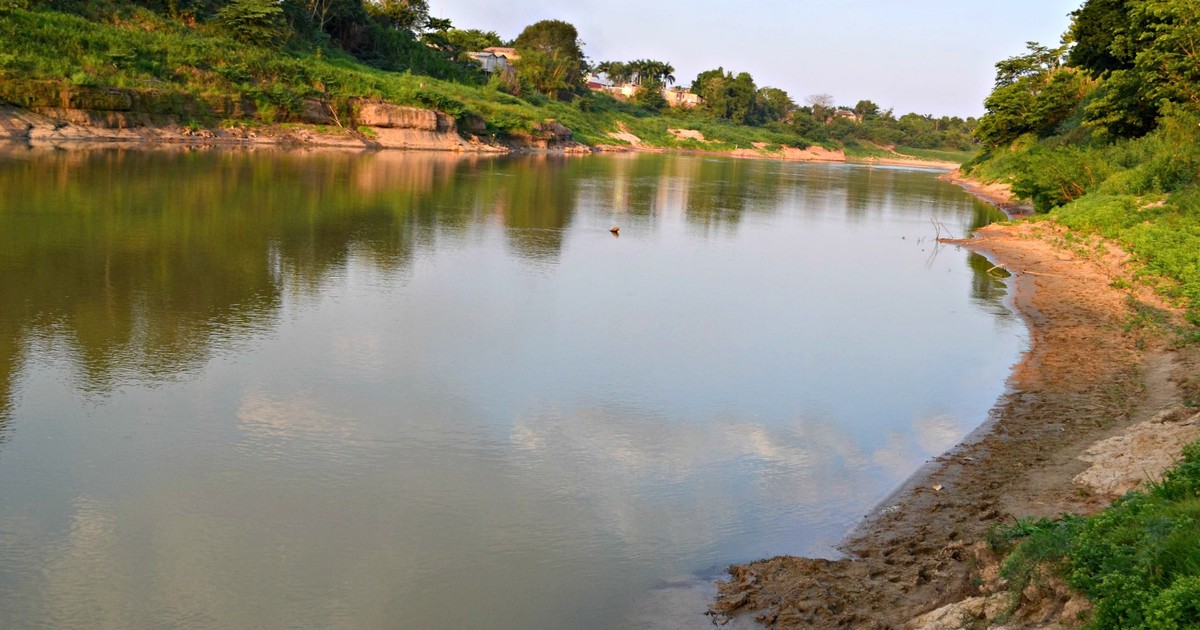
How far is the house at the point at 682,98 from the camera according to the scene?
423ft

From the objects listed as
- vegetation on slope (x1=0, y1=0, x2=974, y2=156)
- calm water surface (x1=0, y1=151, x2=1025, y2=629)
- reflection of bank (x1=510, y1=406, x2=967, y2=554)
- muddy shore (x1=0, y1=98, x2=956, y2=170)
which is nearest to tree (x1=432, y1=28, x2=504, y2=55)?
vegetation on slope (x1=0, y1=0, x2=974, y2=156)

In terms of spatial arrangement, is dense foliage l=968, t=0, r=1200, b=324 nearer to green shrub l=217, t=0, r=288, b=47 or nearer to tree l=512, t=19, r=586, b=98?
green shrub l=217, t=0, r=288, b=47

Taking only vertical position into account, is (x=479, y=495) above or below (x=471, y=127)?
below

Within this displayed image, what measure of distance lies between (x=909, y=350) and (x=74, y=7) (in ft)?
167

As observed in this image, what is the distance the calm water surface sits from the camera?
700 centimetres

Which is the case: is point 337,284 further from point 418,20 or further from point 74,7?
point 418,20

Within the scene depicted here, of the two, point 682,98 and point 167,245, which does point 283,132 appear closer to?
point 167,245

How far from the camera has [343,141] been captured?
5556 centimetres

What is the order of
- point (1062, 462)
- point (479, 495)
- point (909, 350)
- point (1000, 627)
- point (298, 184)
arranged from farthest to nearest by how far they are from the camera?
point (298, 184), point (909, 350), point (1062, 462), point (479, 495), point (1000, 627)

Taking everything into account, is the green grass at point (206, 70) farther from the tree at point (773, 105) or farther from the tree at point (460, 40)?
the tree at point (773, 105)

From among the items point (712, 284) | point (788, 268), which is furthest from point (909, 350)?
point (788, 268)

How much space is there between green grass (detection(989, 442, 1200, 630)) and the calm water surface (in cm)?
202

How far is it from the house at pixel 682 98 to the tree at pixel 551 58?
1705cm

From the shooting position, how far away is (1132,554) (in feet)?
17.1
